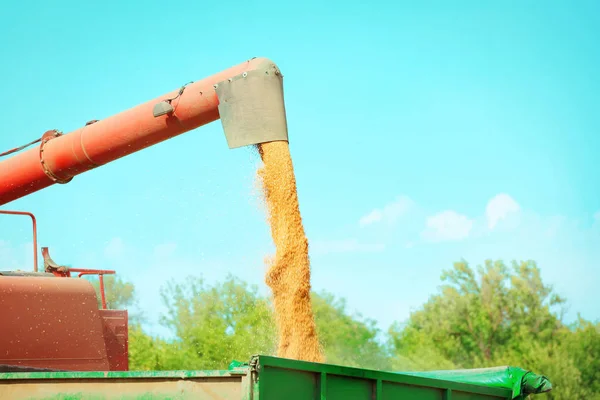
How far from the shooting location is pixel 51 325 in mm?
6414

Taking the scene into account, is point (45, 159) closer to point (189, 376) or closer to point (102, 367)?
point (102, 367)

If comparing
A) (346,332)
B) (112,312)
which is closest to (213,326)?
(346,332)

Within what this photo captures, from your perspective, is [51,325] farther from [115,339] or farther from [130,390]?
[130,390]

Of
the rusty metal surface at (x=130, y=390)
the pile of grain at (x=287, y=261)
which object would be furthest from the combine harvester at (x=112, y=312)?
the pile of grain at (x=287, y=261)

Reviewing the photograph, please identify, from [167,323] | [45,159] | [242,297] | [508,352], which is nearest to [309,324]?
[45,159]

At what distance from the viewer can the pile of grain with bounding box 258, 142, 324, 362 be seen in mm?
6211

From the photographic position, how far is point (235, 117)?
6.33 m

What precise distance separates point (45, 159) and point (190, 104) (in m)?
1.47

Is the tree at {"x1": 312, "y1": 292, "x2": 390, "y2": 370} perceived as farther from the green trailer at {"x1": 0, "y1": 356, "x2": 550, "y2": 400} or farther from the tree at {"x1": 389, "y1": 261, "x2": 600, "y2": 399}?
the green trailer at {"x1": 0, "y1": 356, "x2": 550, "y2": 400}

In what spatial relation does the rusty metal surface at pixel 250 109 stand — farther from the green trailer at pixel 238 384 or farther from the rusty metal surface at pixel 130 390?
the rusty metal surface at pixel 130 390

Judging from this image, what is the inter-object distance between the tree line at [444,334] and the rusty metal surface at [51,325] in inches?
690

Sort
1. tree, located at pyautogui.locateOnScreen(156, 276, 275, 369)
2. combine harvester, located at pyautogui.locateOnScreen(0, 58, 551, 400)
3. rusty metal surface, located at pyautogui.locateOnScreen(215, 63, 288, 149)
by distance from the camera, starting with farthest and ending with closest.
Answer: tree, located at pyautogui.locateOnScreen(156, 276, 275, 369) → rusty metal surface, located at pyautogui.locateOnScreen(215, 63, 288, 149) → combine harvester, located at pyautogui.locateOnScreen(0, 58, 551, 400)

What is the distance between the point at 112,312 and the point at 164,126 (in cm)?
163

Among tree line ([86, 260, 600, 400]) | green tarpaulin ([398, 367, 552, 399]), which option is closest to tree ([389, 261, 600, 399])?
tree line ([86, 260, 600, 400])
